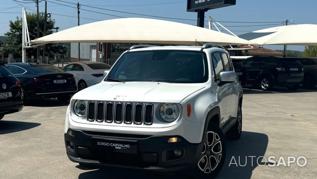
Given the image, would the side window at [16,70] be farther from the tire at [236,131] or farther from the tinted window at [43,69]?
the tire at [236,131]

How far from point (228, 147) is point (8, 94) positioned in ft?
16.8

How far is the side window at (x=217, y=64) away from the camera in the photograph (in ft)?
23.9

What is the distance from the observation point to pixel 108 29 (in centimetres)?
2580

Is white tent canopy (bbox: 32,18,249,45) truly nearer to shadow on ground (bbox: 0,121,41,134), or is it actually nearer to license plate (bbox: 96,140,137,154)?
shadow on ground (bbox: 0,121,41,134)

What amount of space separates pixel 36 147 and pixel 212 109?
11.9 feet

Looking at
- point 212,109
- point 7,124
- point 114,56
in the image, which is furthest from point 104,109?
point 114,56

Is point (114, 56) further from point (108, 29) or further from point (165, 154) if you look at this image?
point (165, 154)

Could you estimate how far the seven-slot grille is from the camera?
18.5 feet

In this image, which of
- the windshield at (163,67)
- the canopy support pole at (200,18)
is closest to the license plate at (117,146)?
the windshield at (163,67)

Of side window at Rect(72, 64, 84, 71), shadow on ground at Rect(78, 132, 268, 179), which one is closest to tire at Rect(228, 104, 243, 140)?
shadow on ground at Rect(78, 132, 268, 179)

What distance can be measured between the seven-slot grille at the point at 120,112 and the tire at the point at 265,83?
19424 millimetres

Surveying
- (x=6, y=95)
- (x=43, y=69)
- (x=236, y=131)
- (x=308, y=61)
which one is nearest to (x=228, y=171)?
(x=236, y=131)

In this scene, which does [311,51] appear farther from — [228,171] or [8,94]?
[228,171]

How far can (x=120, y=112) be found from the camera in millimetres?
5762
